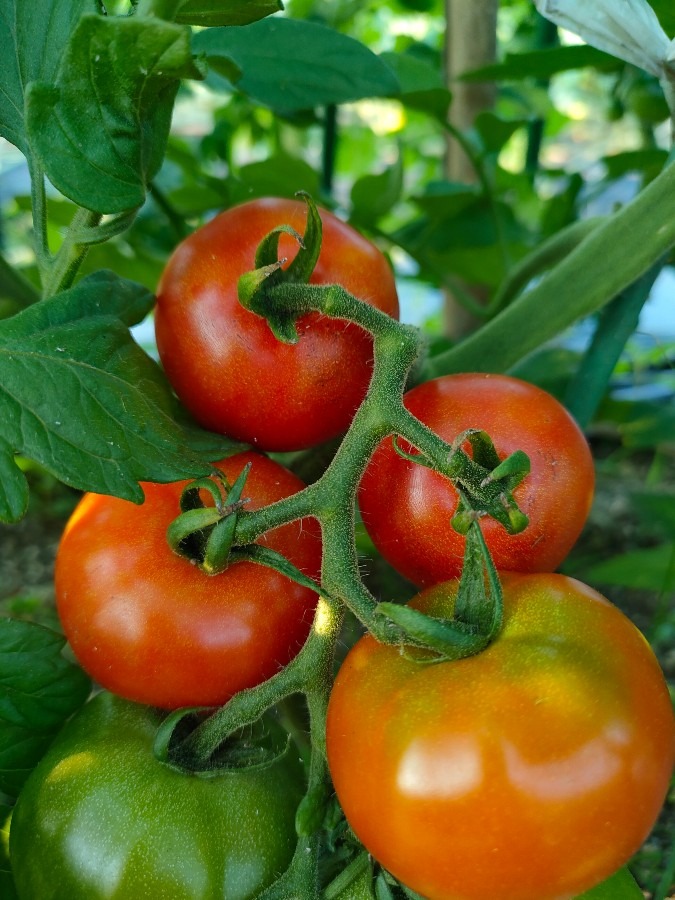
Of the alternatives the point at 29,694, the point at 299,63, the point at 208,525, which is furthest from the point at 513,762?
the point at 299,63

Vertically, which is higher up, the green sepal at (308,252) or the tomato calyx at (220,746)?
the green sepal at (308,252)

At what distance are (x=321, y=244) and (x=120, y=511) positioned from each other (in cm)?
17

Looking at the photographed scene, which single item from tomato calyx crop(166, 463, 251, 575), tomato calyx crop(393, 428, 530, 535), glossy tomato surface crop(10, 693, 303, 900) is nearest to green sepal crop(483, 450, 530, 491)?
tomato calyx crop(393, 428, 530, 535)

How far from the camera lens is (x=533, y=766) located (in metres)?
0.33

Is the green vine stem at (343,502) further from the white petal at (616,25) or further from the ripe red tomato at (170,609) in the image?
the white petal at (616,25)

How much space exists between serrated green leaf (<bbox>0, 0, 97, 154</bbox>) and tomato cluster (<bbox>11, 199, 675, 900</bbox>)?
0.37 ft

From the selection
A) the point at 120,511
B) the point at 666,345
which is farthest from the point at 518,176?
the point at 120,511

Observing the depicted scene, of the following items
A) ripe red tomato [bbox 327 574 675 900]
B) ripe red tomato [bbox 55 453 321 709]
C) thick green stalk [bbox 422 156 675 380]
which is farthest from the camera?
thick green stalk [bbox 422 156 675 380]

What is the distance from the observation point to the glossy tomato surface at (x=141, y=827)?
43 centimetres

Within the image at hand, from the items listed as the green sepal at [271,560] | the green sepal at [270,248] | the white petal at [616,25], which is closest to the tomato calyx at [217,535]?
the green sepal at [271,560]

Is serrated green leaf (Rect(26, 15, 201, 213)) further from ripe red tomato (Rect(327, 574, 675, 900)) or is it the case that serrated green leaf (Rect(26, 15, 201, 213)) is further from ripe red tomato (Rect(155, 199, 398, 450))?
ripe red tomato (Rect(327, 574, 675, 900))

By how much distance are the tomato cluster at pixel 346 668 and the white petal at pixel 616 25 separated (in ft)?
0.56

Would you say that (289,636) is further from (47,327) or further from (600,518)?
(600,518)

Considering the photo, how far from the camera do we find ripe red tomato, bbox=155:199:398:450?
0.47m
